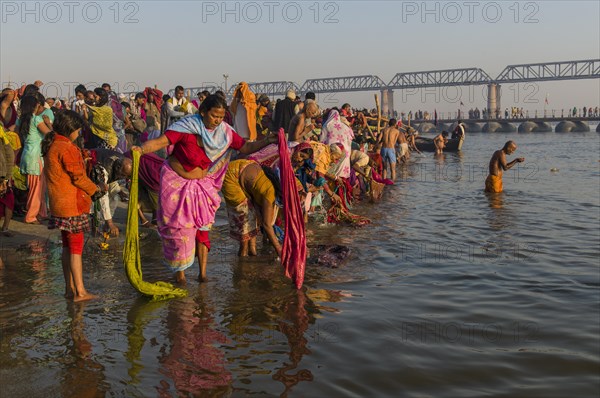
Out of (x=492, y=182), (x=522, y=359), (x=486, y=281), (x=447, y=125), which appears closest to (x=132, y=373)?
(x=522, y=359)

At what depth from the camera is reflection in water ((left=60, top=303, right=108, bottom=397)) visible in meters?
3.63

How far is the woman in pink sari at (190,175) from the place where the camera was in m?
5.57

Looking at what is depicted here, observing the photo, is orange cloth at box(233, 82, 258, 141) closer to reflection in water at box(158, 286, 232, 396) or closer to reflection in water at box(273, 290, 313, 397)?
reflection in water at box(273, 290, 313, 397)

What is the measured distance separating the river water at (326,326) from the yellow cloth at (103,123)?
2.43 meters

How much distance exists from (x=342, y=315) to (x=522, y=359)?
1.49 meters

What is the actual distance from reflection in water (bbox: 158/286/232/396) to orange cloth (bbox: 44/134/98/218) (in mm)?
1207

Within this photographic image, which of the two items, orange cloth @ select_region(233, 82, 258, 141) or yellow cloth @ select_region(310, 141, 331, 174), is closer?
yellow cloth @ select_region(310, 141, 331, 174)

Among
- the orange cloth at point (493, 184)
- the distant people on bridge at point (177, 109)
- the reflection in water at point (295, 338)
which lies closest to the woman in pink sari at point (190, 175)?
the reflection in water at point (295, 338)

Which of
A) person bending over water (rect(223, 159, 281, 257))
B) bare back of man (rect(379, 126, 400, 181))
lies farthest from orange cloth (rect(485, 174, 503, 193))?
person bending over water (rect(223, 159, 281, 257))

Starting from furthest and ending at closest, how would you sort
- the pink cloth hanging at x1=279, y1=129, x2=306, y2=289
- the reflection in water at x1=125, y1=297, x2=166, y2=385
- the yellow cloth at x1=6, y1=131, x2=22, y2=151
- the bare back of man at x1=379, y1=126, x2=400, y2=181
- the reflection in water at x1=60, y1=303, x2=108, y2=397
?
the bare back of man at x1=379, y1=126, x2=400, y2=181 → the yellow cloth at x1=6, y1=131, x2=22, y2=151 → the pink cloth hanging at x1=279, y1=129, x2=306, y2=289 → the reflection in water at x1=125, y1=297, x2=166, y2=385 → the reflection in water at x1=60, y1=303, x2=108, y2=397

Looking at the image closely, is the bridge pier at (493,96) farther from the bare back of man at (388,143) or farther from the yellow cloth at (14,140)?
the yellow cloth at (14,140)

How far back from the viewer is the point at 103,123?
992 centimetres

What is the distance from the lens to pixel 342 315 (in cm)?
521

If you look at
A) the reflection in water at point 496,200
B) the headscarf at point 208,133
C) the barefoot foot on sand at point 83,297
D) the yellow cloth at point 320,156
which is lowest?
the barefoot foot on sand at point 83,297
